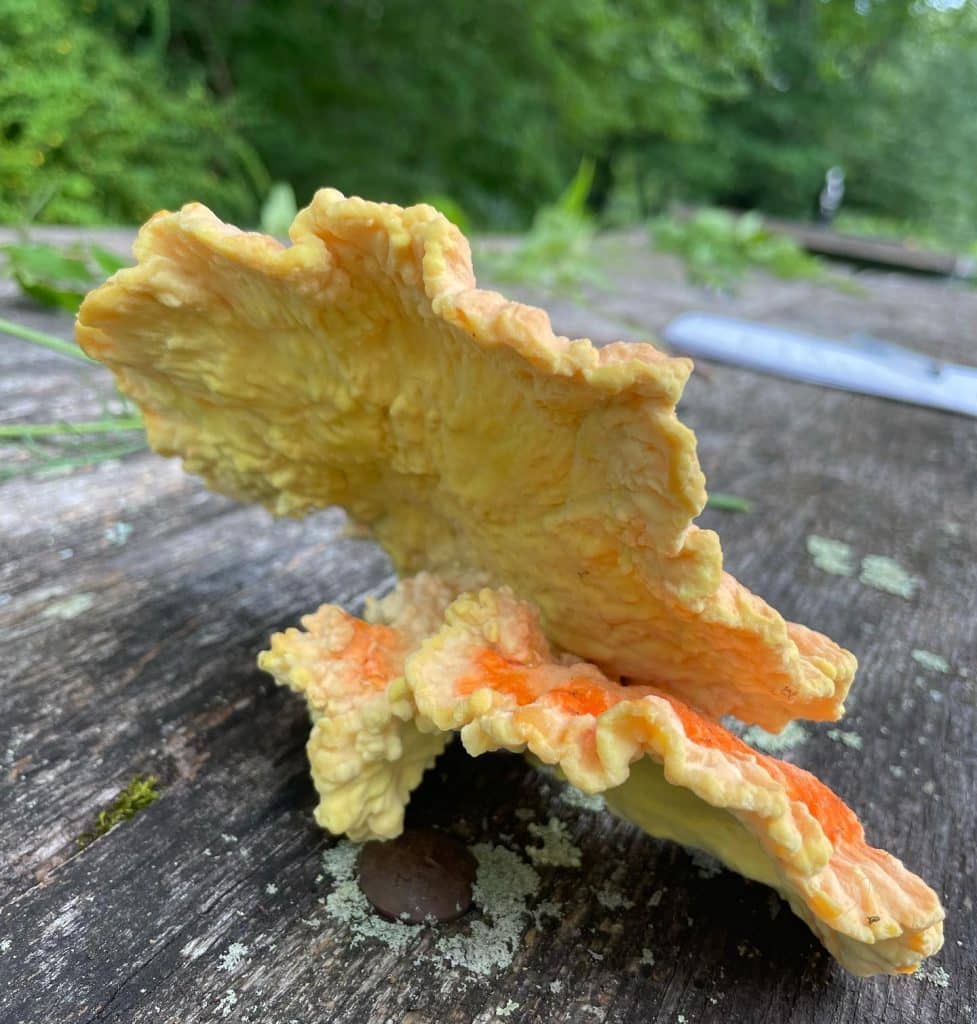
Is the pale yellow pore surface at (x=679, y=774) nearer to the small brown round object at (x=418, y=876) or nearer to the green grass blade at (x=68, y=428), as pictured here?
the small brown round object at (x=418, y=876)

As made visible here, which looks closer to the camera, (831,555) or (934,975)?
(934,975)

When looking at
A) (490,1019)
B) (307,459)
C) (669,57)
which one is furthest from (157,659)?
(669,57)

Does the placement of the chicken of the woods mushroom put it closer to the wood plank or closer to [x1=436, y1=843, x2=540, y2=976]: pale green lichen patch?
[x1=436, y1=843, x2=540, y2=976]: pale green lichen patch

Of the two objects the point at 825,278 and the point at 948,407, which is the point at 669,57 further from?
the point at 948,407

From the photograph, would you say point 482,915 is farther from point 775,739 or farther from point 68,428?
point 68,428

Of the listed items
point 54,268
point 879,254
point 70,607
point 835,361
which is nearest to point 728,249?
point 879,254
